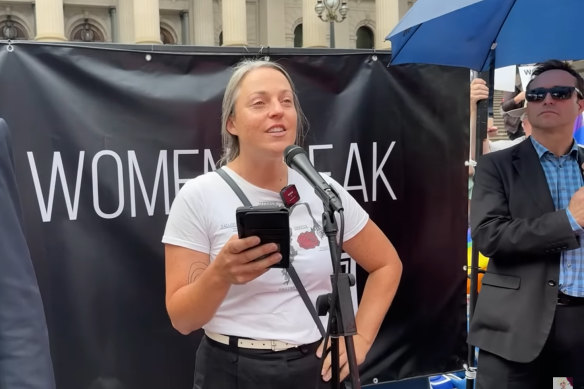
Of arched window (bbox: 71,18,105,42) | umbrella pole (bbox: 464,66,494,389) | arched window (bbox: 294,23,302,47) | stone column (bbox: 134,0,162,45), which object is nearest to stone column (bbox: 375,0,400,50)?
arched window (bbox: 294,23,302,47)

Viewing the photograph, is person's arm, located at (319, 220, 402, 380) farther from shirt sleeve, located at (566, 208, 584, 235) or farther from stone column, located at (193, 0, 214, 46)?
stone column, located at (193, 0, 214, 46)

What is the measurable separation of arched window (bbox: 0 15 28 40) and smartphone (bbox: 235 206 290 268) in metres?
39.9

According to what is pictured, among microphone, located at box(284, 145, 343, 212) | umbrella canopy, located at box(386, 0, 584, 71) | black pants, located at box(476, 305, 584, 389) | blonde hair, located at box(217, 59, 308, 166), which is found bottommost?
black pants, located at box(476, 305, 584, 389)

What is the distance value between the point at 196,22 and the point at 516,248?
4084 centimetres

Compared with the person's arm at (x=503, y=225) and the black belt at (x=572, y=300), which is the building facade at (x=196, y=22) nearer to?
the person's arm at (x=503, y=225)

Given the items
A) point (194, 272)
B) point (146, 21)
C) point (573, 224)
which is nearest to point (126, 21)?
point (146, 21)

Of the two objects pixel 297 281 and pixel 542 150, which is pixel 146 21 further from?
pixel 297 281

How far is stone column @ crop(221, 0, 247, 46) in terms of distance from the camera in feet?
131

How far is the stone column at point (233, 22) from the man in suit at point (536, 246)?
126 feet

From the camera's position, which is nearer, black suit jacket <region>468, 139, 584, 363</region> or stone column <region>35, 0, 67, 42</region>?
black suit jacket <region>468, 139, 584, 363</region>

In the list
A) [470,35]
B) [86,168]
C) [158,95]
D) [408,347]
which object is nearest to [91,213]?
[86,168]

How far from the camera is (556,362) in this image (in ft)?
8.67

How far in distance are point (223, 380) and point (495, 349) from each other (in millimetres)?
1239

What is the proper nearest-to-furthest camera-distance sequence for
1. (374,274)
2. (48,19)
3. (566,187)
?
(374,274), (566,187), (48,19)
